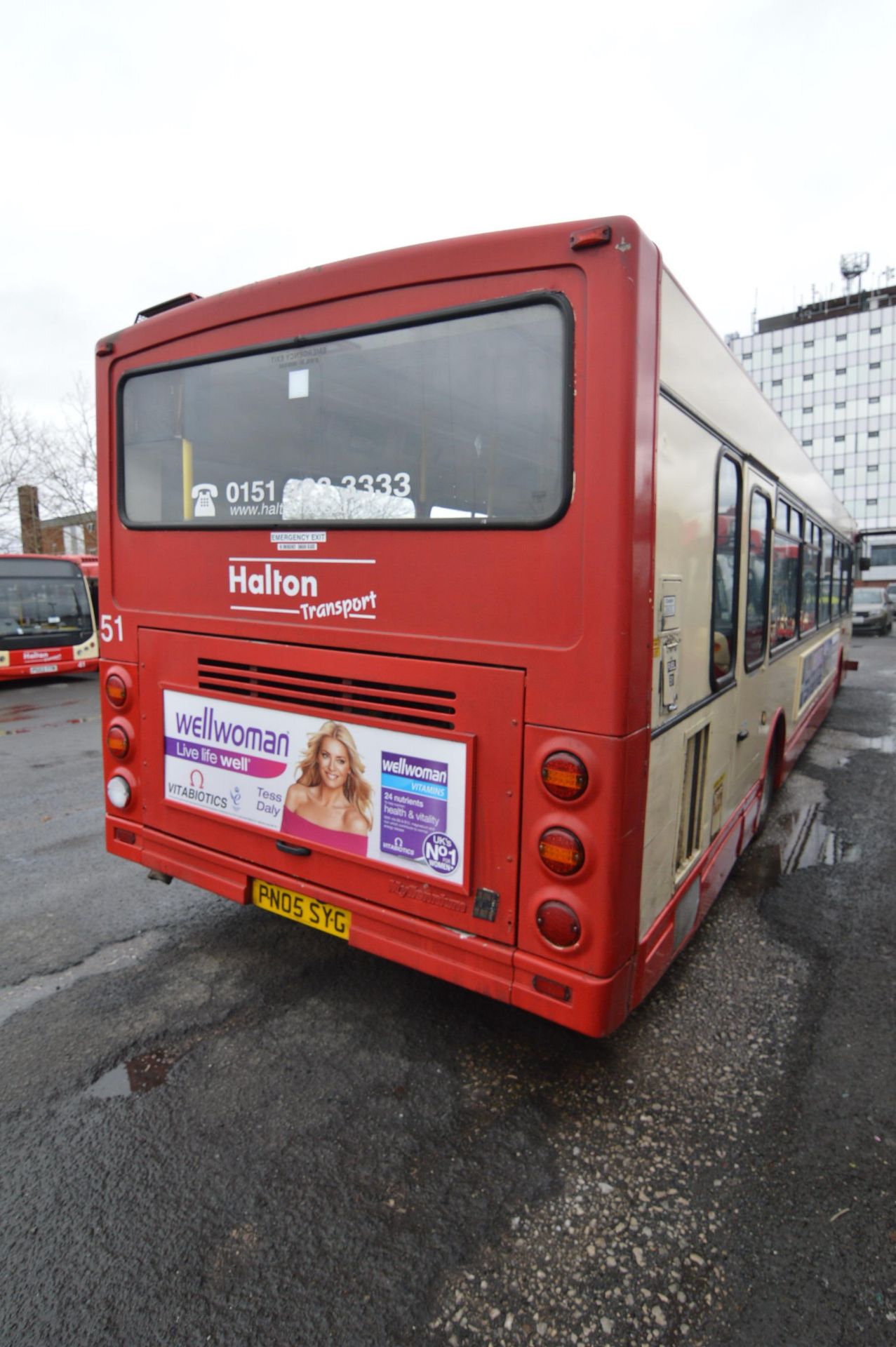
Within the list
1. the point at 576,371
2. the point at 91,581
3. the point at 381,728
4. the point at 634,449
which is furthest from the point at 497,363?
the point at 91,581

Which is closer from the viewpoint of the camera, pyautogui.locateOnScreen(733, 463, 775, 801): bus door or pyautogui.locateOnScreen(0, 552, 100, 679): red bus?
pyautogui.locateOnScreen(733, 463, 775, 801): bus door

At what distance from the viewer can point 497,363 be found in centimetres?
242

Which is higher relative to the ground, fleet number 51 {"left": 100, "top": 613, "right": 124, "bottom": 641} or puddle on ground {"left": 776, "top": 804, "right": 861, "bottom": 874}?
fleet number 51 {"left": 100, "top": 613, "right": 124, "bottom": 641}

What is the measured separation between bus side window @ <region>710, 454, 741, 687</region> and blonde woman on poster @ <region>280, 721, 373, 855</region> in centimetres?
159

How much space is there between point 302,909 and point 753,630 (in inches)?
109

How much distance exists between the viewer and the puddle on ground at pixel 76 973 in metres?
3.28

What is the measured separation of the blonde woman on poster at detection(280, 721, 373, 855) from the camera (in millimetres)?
2814

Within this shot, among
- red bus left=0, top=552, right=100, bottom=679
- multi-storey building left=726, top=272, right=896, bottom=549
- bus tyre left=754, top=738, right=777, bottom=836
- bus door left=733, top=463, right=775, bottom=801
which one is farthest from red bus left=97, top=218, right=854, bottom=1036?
multi-storey building left=726, top=272, right=896, bottom=549

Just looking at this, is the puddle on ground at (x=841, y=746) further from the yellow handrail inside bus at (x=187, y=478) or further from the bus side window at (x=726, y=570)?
the yellow handrail inside bus at (x=187, y=478)

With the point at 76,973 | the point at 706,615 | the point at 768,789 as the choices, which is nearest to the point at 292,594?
the point at 706,615

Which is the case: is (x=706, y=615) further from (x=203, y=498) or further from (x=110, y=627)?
(x=110, y=627)

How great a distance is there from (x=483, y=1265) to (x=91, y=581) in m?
16.3

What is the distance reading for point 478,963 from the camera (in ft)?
8.52

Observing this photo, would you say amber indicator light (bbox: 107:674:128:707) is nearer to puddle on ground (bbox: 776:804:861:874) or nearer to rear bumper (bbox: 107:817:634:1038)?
rear bumper (bbox: 107:817:634:1038)
